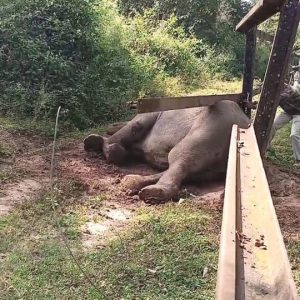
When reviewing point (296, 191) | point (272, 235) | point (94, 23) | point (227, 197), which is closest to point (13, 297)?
point (227, 197)

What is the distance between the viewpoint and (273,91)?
4281 mm

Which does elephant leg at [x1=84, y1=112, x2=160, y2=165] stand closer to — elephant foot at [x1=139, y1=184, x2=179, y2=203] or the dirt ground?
the dirt ground

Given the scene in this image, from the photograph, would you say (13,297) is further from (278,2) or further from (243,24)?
(243,24)

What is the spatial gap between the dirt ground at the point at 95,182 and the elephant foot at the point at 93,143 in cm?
10

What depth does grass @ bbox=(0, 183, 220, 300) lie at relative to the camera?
121 inches

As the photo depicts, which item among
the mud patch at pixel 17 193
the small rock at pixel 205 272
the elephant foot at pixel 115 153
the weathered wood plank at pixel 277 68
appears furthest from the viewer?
the elephant foot at pixel 115 153

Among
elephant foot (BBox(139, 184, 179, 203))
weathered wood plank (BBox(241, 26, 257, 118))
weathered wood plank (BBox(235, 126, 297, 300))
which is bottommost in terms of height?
elephant foot (BBox(139, 184, 179, 203))

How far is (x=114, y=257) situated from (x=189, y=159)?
2.13m

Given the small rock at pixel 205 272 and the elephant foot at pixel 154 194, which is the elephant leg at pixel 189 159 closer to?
the elephant foot at pixel 154 194

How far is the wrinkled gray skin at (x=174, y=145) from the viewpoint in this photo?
525 centimetres

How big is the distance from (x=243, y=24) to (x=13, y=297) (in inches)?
136

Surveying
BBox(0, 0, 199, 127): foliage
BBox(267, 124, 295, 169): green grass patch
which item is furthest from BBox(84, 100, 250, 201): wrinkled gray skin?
BBox(0, 0, 199, 127): foliage

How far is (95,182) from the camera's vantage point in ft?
17.7

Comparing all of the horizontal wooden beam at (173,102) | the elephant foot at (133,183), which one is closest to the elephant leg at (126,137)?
the elephant foot at (133,183)
